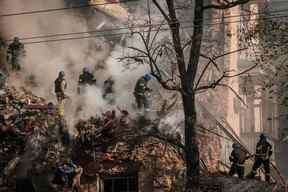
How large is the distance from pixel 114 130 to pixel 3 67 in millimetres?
8977

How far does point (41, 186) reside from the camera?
1619 cm

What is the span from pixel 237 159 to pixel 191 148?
109 inches

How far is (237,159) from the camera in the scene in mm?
16109

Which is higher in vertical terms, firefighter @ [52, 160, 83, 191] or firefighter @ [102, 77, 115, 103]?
firefighter @ [102, 77, 115, 103]

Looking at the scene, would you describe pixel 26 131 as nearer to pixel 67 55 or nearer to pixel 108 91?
pixel 108 91

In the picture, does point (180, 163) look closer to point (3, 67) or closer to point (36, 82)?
point (36, 82)

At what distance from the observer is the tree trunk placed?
1395 centimetres

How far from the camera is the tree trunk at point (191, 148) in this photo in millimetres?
13945

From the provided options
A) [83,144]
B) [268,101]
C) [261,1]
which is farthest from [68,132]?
[268,101]

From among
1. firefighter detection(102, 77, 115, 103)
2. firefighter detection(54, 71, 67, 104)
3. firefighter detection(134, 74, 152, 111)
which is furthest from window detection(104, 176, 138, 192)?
firefighter detection(102, 77, 115, 103)

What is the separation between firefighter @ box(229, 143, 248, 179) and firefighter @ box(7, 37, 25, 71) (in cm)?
1004

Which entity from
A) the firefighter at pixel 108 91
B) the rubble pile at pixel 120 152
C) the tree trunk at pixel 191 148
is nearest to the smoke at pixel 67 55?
the firefighter at pixel 108 91

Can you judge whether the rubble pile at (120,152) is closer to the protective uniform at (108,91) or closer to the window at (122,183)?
the window at (122,183)

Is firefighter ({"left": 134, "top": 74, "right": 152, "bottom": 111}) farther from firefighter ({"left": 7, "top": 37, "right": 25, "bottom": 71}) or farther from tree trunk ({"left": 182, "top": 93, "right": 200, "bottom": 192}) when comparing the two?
firefighter ({"left": 7, "top": 37, "right": 25, "bottom": 71})
